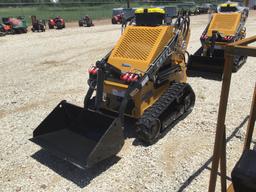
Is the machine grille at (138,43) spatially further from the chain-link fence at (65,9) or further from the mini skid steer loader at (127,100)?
the chain-link fence at (65,9)

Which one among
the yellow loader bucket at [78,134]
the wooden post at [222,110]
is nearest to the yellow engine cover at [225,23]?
the yellow loader bucket at [78,134]

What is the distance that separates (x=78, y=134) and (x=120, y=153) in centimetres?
74

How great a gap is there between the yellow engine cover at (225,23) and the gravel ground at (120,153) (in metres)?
1.30

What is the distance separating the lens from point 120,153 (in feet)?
16.2

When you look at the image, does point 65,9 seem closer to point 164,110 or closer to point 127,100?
point 164,110

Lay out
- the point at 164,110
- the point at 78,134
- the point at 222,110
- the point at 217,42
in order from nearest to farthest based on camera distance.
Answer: the point at 222,110 → the point at 78,134 → the point at 164,110 → the point at 217,42

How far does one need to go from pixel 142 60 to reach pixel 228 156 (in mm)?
2108

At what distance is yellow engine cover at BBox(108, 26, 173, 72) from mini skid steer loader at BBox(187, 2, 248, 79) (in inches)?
131

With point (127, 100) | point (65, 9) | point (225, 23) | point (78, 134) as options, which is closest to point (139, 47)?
point (127, 100)

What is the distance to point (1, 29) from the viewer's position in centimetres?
2052

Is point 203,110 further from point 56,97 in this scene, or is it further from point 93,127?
point 56,97

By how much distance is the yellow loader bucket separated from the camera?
432 centimetres

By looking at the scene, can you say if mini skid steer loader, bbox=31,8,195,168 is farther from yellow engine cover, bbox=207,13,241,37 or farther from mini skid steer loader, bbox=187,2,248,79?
yellow engine cover, bbox=207,13,241,37

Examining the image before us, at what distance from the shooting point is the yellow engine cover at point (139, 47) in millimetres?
5453
